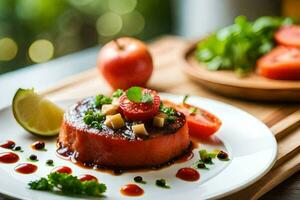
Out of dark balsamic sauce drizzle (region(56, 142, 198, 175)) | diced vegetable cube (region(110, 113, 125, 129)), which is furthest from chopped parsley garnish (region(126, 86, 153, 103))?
dark balsamic sauce drizzle (region(56, 142, 198, 175))

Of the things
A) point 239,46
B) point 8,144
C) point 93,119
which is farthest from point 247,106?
point 8,144

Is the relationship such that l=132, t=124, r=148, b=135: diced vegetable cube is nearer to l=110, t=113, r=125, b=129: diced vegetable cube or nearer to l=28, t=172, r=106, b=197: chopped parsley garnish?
l=110, t=113, r=125, b=129: diced vegetable cube

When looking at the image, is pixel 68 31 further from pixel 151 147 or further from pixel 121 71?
pixel 151 147

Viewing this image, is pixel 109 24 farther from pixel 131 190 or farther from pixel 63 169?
pixel 131 190

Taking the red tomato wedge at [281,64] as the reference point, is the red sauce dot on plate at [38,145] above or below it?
below

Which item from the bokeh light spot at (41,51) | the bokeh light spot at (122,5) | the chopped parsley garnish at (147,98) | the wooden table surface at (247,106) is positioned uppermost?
the chopped parsley garnish at (147,98)

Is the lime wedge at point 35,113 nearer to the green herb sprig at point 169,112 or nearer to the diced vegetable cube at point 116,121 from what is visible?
the diced vegetable cube at point 116,121

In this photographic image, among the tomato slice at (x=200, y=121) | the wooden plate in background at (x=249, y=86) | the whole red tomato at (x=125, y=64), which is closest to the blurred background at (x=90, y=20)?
the wooden plate in background at (x=249, y=86)
